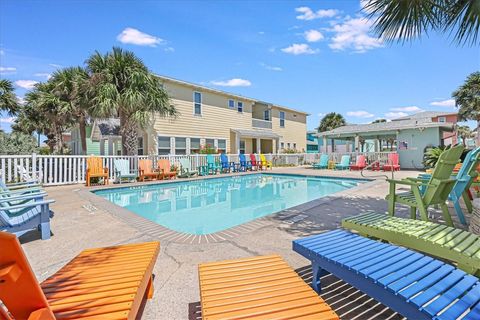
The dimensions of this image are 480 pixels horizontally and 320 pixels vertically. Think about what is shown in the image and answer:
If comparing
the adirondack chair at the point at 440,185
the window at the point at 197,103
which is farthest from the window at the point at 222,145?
the adirondack chair at the point at 440,185

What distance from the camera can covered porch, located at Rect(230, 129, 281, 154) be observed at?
72.3ft

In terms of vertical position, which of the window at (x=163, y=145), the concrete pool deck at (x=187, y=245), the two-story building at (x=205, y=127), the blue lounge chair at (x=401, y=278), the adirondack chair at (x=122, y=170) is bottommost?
the concrete pool deck at (x=187, y=245)

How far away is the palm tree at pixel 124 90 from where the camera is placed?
42.1 ft

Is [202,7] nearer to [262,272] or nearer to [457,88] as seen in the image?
[262,272]

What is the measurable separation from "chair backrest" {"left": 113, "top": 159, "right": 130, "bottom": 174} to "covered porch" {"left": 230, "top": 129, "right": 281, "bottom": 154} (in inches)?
426

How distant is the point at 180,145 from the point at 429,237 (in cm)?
1702

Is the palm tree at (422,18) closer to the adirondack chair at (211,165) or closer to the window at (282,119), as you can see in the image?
the adirondack chair at (211,165)

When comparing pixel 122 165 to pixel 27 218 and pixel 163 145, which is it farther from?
pixel 27 218

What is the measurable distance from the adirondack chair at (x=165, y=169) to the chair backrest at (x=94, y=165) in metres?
2.79

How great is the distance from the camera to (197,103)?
19.5 metres

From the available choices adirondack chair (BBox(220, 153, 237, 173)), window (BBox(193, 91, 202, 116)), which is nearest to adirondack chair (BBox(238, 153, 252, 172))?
adirondack chair (BBox(220, 153, 237, 173))

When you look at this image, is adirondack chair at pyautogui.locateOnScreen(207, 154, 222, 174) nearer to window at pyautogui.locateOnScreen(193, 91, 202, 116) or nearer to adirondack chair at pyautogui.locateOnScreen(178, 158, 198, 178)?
adirondack chair at pyautogui.locateOnScreen(178, 158, 198, 178)

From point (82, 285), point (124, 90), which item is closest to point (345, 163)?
point (124, 90)

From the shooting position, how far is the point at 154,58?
617 inches
